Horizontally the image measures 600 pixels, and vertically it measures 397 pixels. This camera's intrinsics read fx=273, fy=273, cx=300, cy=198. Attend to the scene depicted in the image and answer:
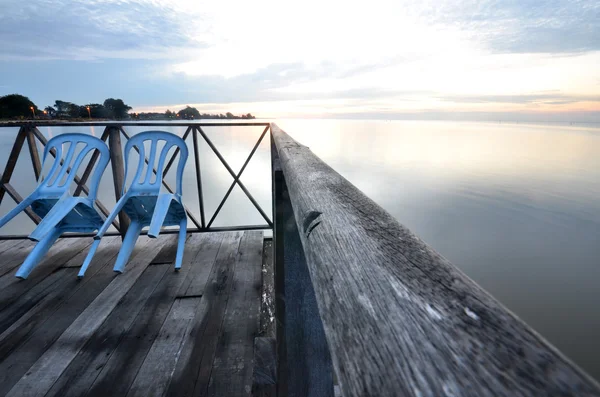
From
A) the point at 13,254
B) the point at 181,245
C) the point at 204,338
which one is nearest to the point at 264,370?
the point at 204,338

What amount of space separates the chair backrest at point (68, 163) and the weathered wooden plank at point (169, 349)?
1454 millimetres

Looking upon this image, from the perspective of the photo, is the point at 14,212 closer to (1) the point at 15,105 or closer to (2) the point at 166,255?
Answer: (2) the point at 166,255

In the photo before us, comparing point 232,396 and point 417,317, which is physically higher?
point 417,317

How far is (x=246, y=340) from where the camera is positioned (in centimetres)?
161

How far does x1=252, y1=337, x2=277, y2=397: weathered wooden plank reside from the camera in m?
1.21

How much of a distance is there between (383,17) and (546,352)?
25.5m

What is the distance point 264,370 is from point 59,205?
91.0 inches

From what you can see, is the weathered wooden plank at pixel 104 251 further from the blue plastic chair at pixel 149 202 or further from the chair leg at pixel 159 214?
the chair leg at pixel 159 214

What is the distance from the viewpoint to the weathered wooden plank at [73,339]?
1.35m

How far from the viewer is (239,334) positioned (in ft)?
5.43

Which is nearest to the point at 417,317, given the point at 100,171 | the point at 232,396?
the point at 232,396

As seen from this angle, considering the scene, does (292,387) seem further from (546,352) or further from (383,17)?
(383,17)

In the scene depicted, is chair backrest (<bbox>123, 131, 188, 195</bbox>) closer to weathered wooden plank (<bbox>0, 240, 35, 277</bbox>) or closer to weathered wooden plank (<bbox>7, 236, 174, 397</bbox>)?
weathered wooden plank (<bbox>7, 236, 174, 397</bbox>)

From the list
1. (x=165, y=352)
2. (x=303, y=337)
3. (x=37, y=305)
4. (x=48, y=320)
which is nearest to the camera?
(x=303, y=337)
